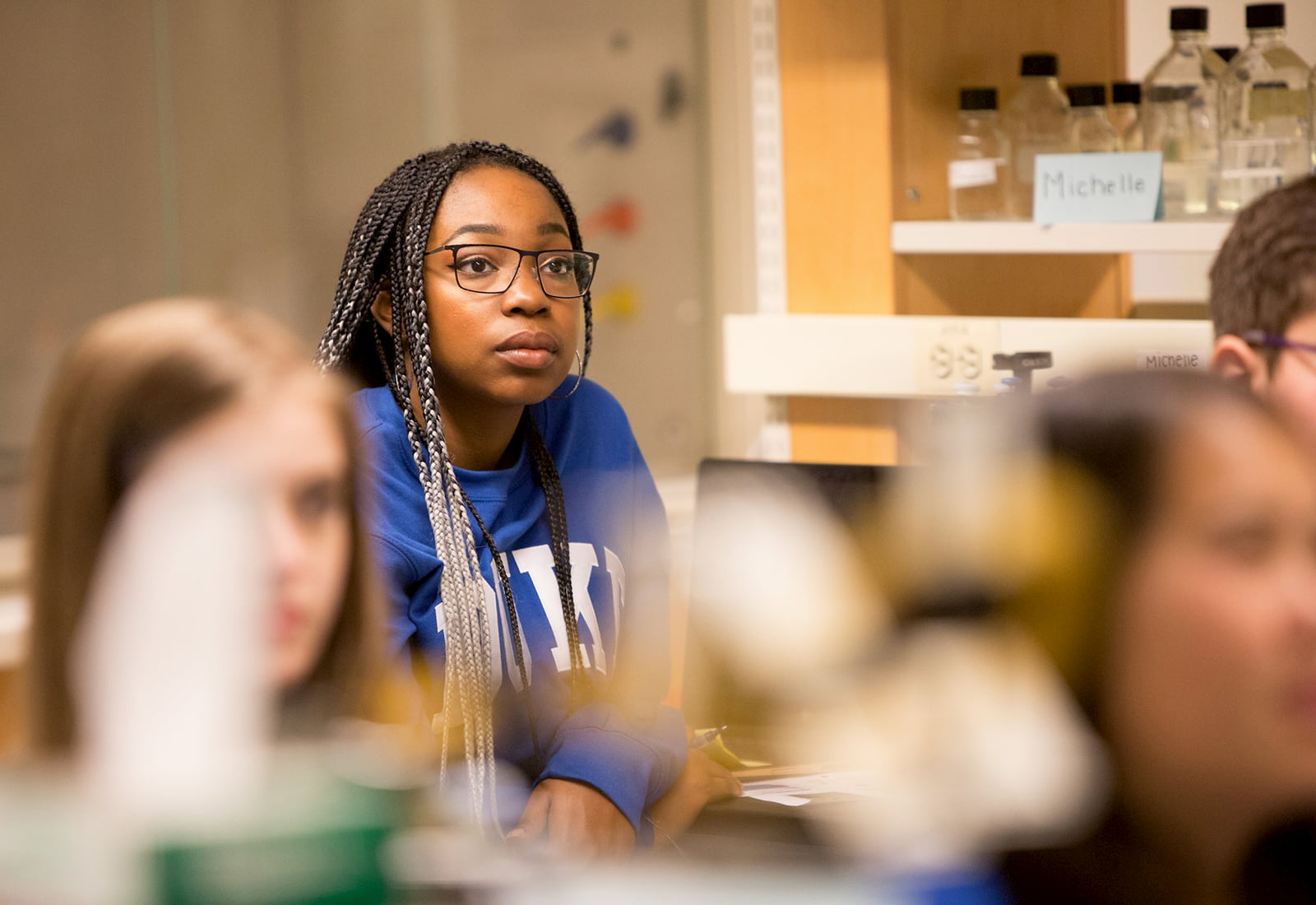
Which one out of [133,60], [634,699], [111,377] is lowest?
[634,699]

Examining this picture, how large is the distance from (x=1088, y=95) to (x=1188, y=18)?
0.45 ft

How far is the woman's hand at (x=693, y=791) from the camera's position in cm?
91

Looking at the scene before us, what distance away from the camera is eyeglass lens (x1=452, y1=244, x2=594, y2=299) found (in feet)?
3.96

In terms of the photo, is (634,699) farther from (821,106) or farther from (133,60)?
(133,60)

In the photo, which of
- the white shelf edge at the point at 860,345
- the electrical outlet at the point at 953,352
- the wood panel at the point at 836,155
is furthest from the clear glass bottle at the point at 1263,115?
the wood panel at the point at 836,155

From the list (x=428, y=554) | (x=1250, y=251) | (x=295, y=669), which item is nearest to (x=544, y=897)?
(x=295, y=669)

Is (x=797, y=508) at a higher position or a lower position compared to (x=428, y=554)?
higher

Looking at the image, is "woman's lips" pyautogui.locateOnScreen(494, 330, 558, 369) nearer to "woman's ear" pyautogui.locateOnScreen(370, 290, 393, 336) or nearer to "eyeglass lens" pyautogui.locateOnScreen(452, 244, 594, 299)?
"eyeglass lens" pyautogui.locateOnScreen(452, 244, 594, 299)

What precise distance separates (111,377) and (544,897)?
0.47ft

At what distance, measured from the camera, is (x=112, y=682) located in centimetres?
26

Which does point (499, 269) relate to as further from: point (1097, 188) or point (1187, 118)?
point (1187, 118)

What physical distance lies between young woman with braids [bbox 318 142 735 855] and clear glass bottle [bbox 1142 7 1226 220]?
79 centimetres

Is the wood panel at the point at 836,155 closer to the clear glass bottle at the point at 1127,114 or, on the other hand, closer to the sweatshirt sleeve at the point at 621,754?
the clear glass bottle at the point at 1127,114

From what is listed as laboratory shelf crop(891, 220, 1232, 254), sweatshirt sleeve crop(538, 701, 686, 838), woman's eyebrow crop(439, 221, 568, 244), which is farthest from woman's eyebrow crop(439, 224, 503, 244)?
laboratory shelf crop(891, 220, 1232, 254)
